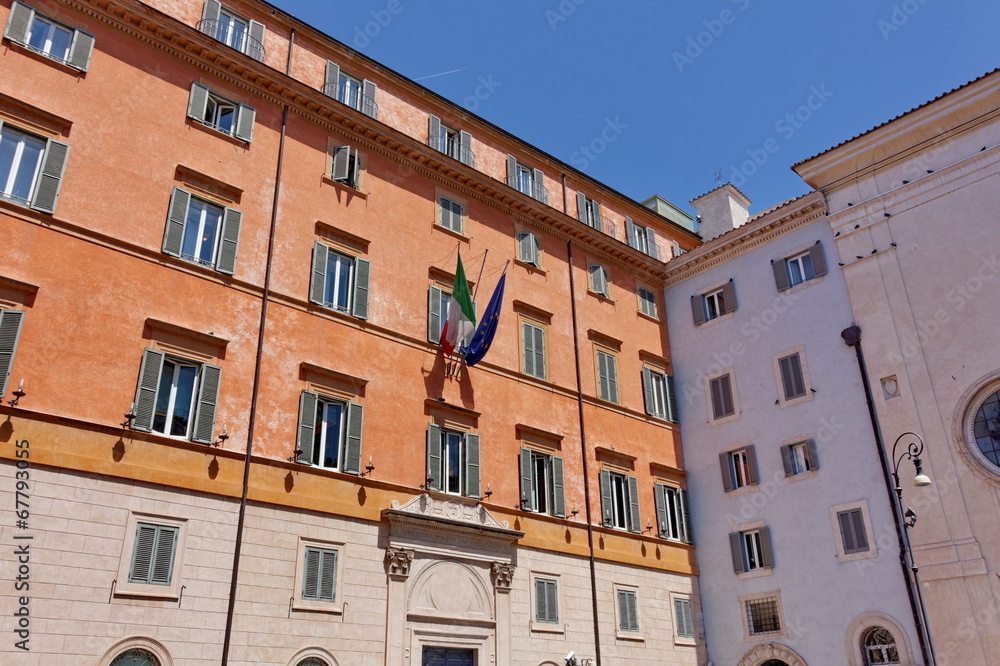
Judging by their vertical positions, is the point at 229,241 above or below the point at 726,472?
above

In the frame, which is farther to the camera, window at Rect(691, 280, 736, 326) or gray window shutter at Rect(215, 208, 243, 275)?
window at Rect(691, 280, 736, 326)

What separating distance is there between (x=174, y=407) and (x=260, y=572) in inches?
148

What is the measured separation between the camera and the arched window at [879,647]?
2102cm

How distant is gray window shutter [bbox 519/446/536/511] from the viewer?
21984mm

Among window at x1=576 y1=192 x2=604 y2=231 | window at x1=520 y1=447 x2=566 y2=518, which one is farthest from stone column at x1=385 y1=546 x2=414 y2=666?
window at x1=576 y1=192 x2=604 y2=231

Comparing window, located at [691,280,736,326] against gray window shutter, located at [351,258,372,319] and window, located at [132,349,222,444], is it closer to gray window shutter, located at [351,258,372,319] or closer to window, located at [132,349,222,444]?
gray window shutter, located at [351,258,372,319]

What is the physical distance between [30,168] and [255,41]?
Result: 7.22 metres

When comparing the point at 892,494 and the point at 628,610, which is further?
the point at 628,610

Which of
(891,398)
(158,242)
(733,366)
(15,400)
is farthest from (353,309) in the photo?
(891,398)

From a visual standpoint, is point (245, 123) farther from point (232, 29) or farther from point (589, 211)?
point (589, 211)

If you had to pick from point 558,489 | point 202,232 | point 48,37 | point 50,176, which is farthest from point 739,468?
point 48,37

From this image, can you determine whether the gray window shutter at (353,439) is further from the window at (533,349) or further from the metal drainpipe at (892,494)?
the metal drainpipe at (892,494)

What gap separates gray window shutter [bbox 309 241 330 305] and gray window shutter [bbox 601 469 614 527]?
1007 centimetres

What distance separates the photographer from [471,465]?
2112 centimetres
